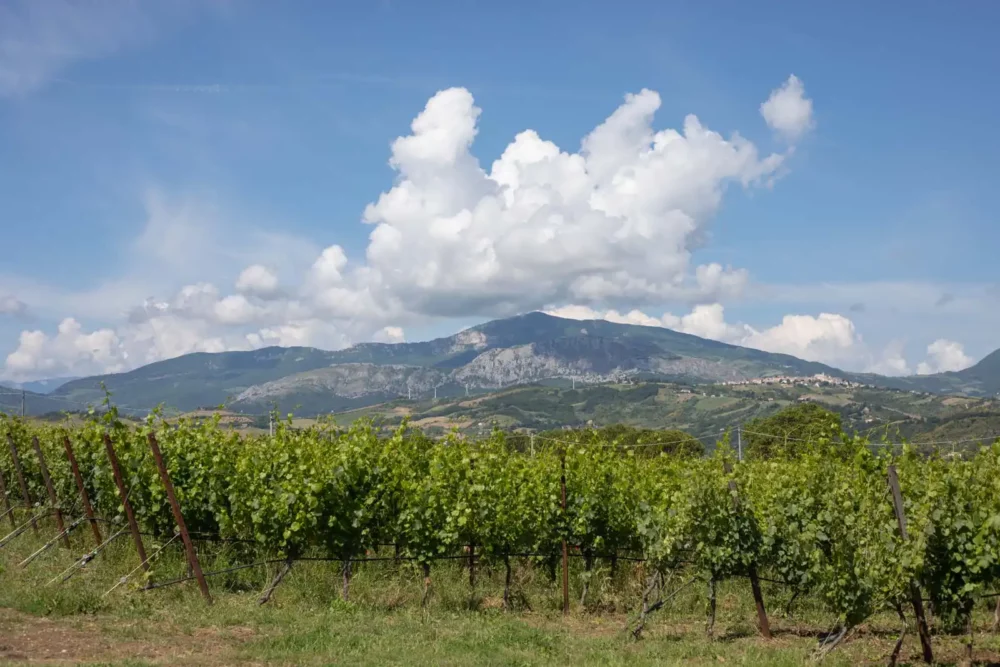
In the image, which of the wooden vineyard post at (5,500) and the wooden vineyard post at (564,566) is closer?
the wooden vineyard post at (564,566)

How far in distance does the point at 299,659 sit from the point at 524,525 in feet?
16.1

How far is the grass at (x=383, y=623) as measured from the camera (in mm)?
9281

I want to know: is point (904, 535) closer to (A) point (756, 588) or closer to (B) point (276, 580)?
(A) point (756, 588)

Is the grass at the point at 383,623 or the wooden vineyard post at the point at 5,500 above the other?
the wooden vineyard post at the point at 5,500

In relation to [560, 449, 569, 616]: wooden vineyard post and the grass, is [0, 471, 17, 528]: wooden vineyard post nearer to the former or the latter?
the grass

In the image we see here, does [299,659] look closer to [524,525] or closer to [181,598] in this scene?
[181,598]

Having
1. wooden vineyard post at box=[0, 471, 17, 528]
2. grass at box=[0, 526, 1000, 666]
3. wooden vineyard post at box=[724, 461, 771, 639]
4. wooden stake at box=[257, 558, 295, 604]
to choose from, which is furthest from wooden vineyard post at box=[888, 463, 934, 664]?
wooden vineyard post at box=[0, 471, 17, 528]

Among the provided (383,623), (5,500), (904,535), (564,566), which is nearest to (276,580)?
(383,623)

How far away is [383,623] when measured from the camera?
428 inches

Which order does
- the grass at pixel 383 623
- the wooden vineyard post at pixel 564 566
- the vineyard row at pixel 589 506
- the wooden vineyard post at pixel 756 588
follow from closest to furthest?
the grass at pixel 383 623 < the vineyard row at pixel 589 506 < the wooden vineyard post at pixel 756 588 < the wooden vineyard post at pixel 564 566

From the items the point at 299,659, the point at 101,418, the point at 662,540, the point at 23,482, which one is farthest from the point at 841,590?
the point at 23,482

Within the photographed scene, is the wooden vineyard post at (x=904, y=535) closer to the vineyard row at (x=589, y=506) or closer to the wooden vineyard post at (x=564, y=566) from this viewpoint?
the vineyard row at (x=589, y=506)

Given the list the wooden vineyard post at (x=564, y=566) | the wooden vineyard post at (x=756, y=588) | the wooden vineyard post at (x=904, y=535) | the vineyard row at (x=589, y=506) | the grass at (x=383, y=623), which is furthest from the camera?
the wooden vineyard post at (x=564, y=566)

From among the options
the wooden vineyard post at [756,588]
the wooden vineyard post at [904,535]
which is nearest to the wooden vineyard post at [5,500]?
the wooden vineyard post at [756,588]
